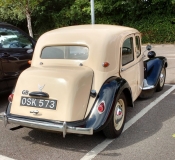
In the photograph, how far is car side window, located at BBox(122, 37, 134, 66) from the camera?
166 inches

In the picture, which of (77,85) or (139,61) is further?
(139,61)

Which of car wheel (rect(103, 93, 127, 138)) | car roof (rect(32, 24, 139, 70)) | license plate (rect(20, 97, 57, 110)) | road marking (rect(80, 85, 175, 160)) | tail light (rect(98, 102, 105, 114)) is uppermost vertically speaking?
car roof (rect(32, 24, 139, 70))

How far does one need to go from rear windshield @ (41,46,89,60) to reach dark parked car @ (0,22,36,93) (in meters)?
1.43

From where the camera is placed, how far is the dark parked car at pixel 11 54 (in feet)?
17.4

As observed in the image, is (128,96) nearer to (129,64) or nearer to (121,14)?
(129,64)

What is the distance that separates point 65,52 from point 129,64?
1129mm

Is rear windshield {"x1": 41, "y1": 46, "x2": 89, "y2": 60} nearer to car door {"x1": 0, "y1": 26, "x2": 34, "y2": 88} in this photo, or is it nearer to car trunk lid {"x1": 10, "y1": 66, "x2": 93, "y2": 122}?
car trunk lid {"x1": 10, "y1": 66, "x2": 93, "y2": 122}

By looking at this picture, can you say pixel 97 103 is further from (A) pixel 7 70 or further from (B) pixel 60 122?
(A) pixel 7 70

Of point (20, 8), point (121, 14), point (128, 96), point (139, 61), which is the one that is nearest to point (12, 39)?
point (139, 61)

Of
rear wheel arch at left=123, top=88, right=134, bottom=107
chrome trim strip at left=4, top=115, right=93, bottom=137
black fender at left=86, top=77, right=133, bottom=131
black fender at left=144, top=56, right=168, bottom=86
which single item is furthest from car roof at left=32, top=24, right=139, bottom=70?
black fender at left=144, top=56, right=168, bottom=86

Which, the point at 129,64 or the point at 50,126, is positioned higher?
the point at 129,64

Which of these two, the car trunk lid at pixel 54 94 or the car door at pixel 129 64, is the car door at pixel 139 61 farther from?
the car trunk lid at pixel 54 94

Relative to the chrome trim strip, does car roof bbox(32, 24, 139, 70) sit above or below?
above

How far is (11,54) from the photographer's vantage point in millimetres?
5438
